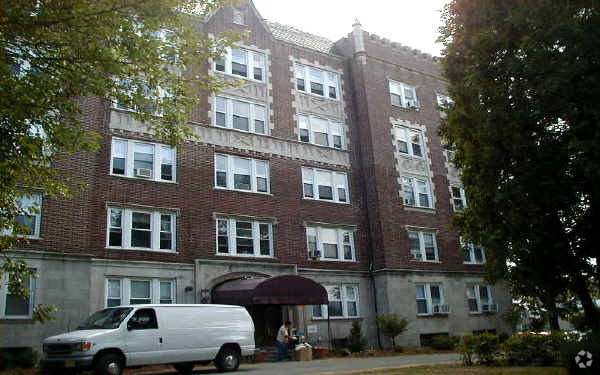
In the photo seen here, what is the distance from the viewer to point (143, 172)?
23.6 meters

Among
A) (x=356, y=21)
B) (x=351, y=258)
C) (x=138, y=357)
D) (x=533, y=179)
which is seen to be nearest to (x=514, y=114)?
(x=533, y=179)

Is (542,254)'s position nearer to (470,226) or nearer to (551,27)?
(470,226)

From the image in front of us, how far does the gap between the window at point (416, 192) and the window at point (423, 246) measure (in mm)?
1804

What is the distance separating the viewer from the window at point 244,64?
28.0 meters

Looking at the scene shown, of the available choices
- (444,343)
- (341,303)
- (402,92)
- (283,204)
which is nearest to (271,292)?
(283,204)

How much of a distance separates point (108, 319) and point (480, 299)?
23460 millimetres

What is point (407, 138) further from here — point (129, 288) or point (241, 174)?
point (129, 288)

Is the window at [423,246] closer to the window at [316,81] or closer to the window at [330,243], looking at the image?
the window at [330,243]

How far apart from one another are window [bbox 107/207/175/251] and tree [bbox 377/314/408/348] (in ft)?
35.4

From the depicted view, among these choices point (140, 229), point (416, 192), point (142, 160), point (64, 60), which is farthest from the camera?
point (416, 192)

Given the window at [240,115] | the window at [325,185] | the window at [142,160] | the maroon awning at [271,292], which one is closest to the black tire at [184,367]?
the maroon awning at [271,292]

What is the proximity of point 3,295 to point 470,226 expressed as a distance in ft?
52.5

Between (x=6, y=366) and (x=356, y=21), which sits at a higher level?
(x=356, y=21)

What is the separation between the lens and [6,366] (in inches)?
696
